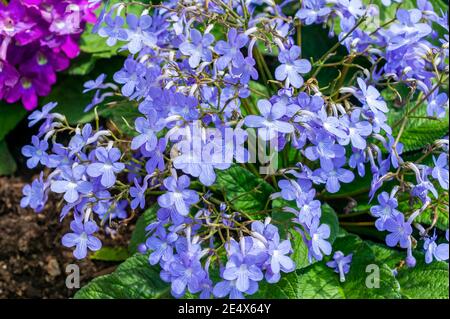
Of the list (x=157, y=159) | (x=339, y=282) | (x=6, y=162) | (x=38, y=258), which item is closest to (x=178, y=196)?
(x=157, y=159)

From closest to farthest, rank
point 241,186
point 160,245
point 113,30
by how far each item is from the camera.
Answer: point 160,245 < point 113,30 < point 241,186

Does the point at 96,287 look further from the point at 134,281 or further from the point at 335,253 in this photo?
the point at 335,253

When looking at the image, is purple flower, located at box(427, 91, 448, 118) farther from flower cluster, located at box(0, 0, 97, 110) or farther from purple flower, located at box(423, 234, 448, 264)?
flower cluster, located at box(0, 0, 97, 110)

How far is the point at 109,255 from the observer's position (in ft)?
9.24

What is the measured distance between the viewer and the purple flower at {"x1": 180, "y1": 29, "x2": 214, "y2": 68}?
2014mm

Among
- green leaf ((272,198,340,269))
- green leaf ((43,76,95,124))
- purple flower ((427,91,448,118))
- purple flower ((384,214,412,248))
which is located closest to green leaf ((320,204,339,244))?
green leaf ((272,198,340,269))

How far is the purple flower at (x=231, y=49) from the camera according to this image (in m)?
1.94

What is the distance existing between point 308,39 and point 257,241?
1.57 m

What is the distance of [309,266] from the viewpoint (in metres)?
2.45

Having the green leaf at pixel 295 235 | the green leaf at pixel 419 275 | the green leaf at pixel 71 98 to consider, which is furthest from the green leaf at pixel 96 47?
the green leaf at pixel 419 275

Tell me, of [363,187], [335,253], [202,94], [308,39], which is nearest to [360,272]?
[335,253]

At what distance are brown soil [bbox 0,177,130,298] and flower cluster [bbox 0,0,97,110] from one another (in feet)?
1.56

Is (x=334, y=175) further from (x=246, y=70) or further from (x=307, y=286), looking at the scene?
(x=307, y=286)

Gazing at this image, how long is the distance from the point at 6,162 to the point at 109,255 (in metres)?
0.68
